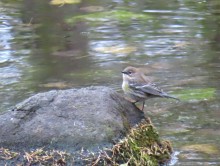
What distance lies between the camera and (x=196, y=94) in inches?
317

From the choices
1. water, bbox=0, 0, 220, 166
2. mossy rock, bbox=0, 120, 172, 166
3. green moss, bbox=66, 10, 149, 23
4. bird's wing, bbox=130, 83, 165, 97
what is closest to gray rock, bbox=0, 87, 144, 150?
mossy rock, bbox=0, 120, 172, 166

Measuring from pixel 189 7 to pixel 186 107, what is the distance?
550 cm

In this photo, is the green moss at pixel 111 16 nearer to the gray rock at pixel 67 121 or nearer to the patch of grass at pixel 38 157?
the gray rock at pixel 67 121

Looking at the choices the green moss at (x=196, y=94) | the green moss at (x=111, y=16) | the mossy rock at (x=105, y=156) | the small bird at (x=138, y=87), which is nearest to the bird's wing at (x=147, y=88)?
the small bird at (x=138, y=87)

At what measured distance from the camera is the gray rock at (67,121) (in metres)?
5.42

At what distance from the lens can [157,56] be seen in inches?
385

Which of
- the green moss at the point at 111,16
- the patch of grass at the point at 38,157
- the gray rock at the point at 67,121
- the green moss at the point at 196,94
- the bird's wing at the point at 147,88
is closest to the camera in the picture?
the patch of grass at the point at 38,157

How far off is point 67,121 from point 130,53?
4.57 meters

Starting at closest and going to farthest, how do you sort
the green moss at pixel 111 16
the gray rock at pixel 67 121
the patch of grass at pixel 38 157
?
the patch of grass at pixel 38 157
the gray rock at pixel 67 121
the green moss at pixel 111 16

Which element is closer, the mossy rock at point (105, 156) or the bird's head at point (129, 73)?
the mossy rock at point (105, 156)

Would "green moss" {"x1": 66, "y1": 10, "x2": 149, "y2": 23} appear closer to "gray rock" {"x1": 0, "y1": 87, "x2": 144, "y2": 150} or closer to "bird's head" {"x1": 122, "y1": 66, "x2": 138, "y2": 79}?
"bird's head" {"x1": 122, "y1": 66, "x2": 138, "y2": 79}

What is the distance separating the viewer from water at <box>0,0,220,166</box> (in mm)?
7234

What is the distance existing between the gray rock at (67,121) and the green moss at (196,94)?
2.18 metres

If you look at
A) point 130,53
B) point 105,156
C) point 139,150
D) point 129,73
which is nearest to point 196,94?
point 129,73
